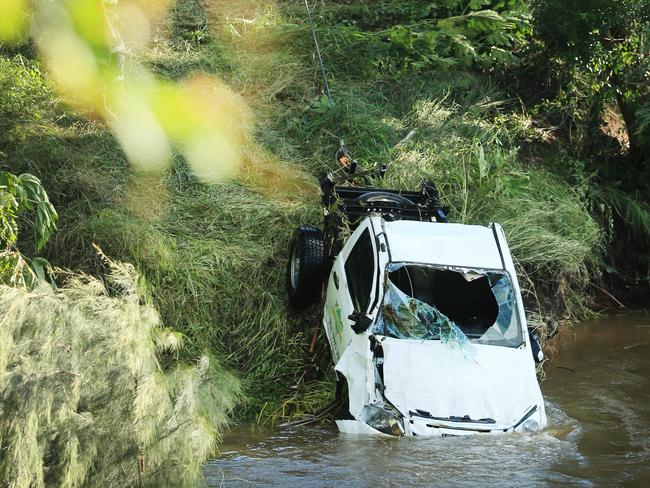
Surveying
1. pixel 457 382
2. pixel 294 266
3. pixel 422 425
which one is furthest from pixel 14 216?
pixel 457 382

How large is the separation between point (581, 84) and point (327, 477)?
1013cm

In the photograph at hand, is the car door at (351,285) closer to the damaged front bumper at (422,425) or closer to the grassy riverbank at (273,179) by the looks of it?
the grassy riverbank at (273,179)

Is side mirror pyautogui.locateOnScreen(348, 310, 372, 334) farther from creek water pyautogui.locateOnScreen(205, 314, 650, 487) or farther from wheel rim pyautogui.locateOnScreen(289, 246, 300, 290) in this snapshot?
wheel rim pyautogui.locateOnScreen(289, 246, 300, 290)

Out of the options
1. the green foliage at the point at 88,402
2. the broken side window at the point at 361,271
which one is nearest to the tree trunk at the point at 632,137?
the broken side window at the point at 361,271

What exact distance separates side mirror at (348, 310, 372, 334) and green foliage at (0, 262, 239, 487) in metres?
2.38

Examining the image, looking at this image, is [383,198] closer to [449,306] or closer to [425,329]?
[449,306]

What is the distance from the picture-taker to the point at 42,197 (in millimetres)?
9016

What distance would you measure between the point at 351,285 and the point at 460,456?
7.18 feet

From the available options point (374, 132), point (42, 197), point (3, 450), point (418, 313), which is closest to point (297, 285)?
point (418, 313)

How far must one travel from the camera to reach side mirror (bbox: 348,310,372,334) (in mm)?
8539

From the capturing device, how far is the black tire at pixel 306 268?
10.4 metres

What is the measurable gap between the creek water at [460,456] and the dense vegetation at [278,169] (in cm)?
57

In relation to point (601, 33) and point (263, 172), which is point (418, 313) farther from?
point (601, 33)

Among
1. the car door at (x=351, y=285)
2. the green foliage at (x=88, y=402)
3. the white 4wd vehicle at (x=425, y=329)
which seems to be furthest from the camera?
the car door at (x=351, y=285)
